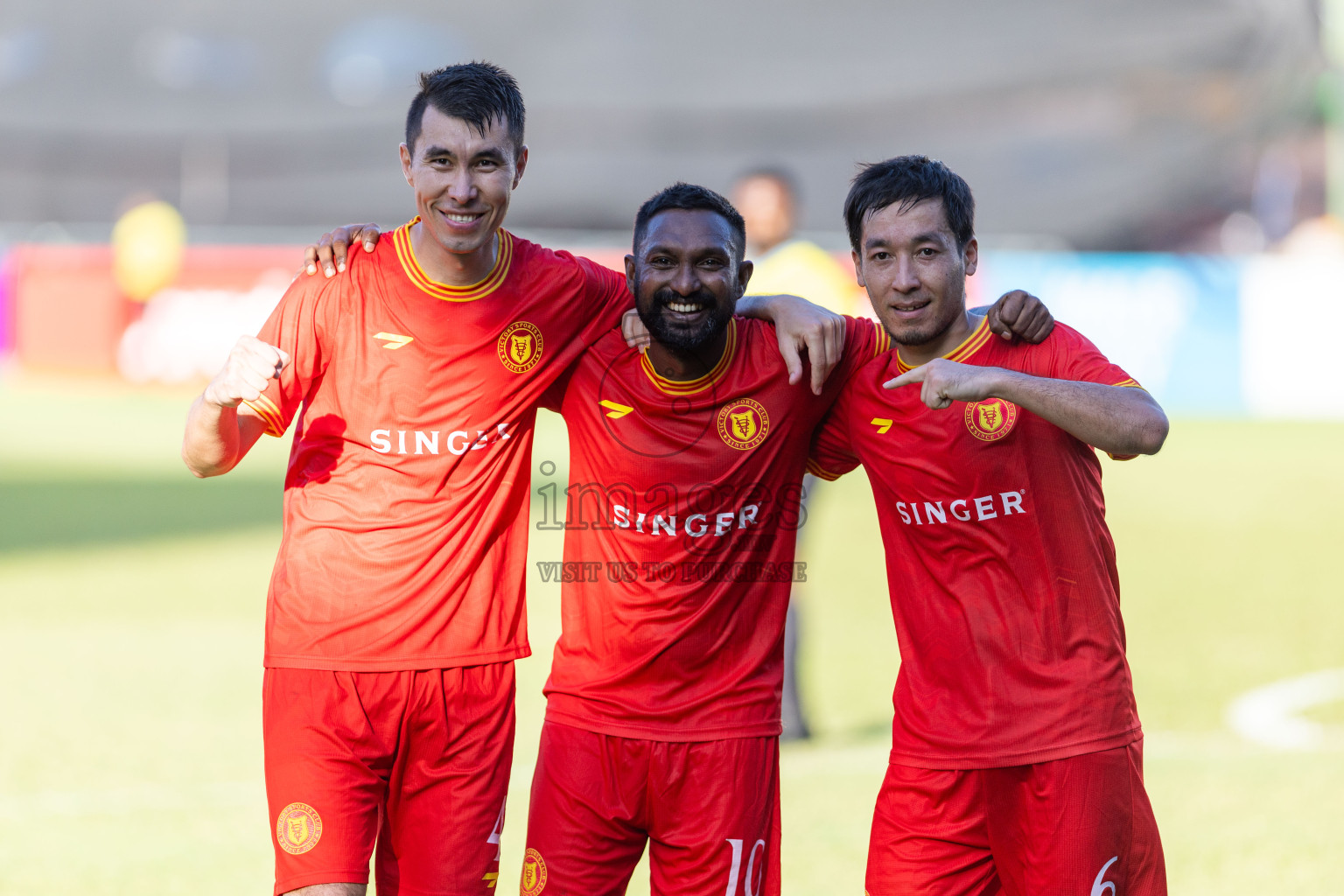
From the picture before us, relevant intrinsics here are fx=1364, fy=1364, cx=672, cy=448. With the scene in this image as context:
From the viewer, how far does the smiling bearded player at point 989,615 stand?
307 centimetres

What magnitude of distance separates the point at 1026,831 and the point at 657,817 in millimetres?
852

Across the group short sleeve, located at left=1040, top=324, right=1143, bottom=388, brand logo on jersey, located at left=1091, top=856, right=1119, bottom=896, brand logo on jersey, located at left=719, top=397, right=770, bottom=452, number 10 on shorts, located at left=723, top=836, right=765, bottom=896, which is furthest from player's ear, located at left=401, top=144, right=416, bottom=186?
brand logo on jersey, located at left=1091, top=856, right=1119, bottom=896

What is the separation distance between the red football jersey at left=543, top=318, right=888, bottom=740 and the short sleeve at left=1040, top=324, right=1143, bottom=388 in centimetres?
44

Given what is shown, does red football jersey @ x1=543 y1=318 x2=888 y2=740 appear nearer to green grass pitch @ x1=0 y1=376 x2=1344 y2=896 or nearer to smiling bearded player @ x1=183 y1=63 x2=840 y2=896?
smiling bearded player @ x1=183 y1=63 x2=840 y2=896

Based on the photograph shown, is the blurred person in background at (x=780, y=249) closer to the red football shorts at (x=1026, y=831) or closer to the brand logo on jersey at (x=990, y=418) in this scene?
the brand logo on jersey at (x=990, y=418)

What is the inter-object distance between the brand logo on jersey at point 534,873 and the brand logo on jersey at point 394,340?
4.13 ft

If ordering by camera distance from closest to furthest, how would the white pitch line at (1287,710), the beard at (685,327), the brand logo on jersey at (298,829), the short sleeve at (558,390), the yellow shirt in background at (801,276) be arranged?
1. the brand logo on jersey at (298,829)
2. the beard at (685,327)
3. the short sleeve at (558,390)
4. the yellow shirt in background at (801,276)
5. the white pitch line at (1287,710)

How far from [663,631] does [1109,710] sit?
104 centimetres

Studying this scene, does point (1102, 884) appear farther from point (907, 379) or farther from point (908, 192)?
point (908, 192)

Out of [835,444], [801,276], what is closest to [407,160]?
[835,444]

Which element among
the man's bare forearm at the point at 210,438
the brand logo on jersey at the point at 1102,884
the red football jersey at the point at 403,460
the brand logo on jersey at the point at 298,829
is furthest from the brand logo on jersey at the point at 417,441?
the brand logo on jersey at the point at 1102,884

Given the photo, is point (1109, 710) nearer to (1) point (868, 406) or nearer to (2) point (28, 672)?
(1) point (868, 406)

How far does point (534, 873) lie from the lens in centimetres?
323

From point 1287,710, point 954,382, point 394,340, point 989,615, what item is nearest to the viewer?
point 954,382
